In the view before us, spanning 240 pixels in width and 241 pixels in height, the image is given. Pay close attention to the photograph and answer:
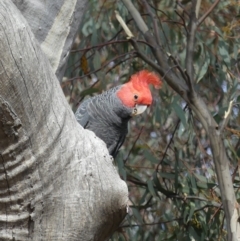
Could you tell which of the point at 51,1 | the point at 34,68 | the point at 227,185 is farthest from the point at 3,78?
the point at 227,185

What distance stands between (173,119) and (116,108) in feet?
2.68

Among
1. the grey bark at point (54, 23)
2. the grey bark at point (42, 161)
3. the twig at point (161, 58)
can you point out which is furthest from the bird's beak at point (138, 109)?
the grey bark at point (42, 161)

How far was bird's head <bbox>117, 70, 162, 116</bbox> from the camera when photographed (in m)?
2.50

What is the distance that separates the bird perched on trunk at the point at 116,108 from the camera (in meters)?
2.51

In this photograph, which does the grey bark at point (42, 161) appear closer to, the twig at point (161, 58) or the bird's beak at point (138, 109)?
the twig at point (161, 58)

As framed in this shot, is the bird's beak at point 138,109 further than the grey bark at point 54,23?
Yes

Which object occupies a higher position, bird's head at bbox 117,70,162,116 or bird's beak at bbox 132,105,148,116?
bird's head at bbox 117,70,162,116

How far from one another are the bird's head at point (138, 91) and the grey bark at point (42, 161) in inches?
46.6

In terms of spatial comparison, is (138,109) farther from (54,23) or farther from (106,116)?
(54,23)

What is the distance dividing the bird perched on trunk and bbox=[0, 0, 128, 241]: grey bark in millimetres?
1186

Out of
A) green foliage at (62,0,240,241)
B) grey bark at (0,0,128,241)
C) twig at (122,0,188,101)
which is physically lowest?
green foliage at (62,0,240,241)

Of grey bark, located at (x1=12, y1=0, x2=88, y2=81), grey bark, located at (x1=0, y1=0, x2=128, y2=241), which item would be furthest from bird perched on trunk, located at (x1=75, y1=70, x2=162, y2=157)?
grey bark, located at (x1=0, y1=0, x2=128, y2=241)

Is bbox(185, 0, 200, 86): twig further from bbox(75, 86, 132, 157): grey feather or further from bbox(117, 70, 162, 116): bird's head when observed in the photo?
bbox(75, 86, 132, 157): grey feather

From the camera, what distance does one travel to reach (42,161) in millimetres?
1218
